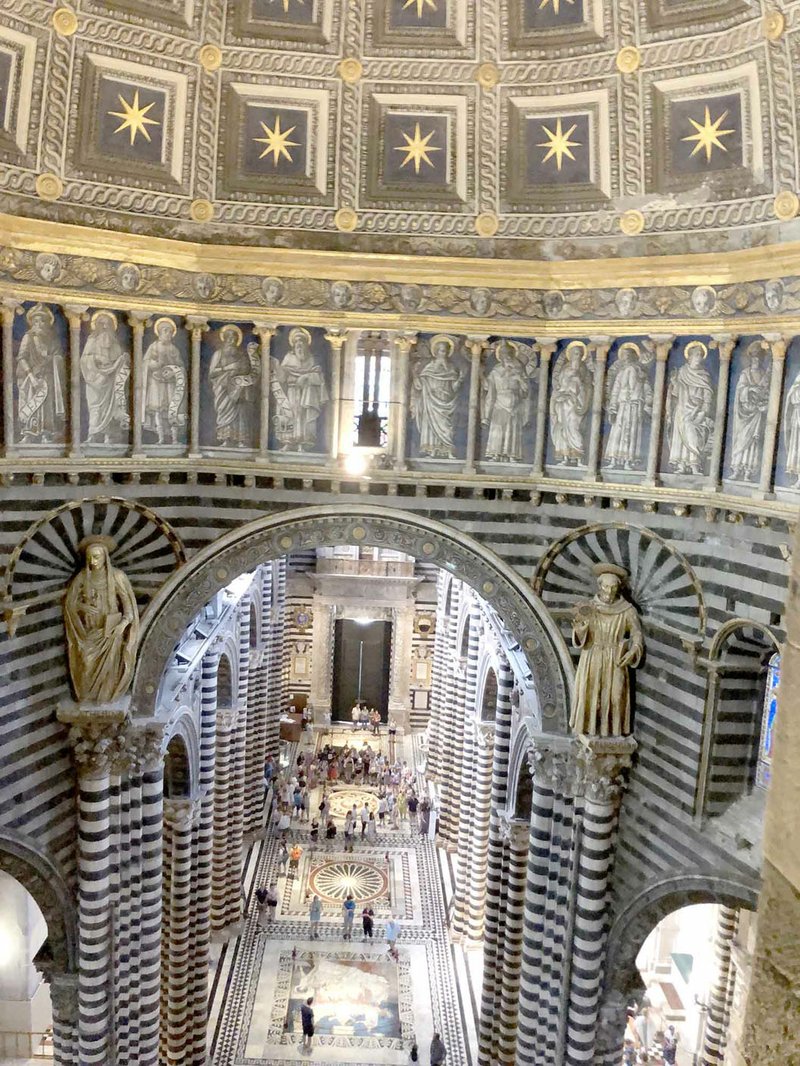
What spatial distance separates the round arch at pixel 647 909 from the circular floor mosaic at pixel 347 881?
1266 centimetres

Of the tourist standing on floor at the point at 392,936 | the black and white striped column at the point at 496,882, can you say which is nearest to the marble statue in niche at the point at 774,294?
the black and white striped column at the point at 496,882

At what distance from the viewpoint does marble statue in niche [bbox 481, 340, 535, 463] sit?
15.8 meters

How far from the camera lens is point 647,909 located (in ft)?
49.6

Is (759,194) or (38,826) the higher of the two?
(759,194)

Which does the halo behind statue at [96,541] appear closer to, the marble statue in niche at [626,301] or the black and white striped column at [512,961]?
the marble statue in niche at [626,301]

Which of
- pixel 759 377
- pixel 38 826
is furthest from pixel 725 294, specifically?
pixel 38 826

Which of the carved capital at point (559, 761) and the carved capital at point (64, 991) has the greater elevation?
the carved capital at point (559, 761)

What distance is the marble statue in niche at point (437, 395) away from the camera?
15.8 metres

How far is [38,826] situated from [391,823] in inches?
729

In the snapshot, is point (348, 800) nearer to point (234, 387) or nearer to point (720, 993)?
point (720, 993)

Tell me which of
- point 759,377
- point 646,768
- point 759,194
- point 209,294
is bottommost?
point 646,768

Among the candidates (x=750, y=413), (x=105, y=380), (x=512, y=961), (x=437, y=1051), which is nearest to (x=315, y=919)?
(x=437, y=1051)

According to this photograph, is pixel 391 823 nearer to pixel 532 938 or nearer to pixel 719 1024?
pixel 719 1024

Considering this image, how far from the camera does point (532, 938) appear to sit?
54.1 ft
